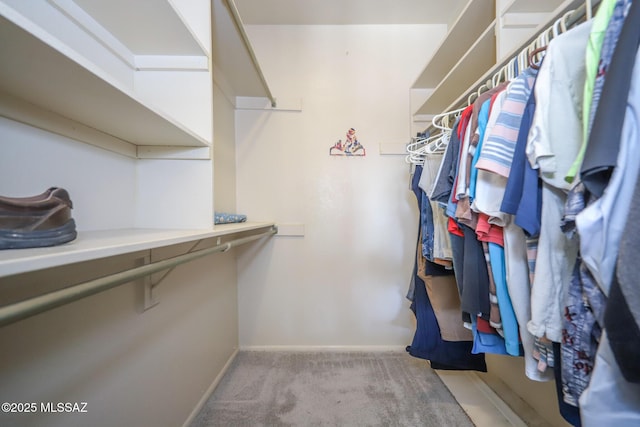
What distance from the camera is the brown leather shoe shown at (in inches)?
15.4

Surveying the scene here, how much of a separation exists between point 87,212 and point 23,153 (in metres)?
0.22

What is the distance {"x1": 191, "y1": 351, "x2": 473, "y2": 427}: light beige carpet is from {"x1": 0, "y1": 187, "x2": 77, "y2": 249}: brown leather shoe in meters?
1.28

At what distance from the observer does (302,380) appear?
58.7 inches

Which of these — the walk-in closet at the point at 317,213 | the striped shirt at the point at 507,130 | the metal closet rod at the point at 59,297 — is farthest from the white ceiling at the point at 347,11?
the metal closet rod at the point at 59,297

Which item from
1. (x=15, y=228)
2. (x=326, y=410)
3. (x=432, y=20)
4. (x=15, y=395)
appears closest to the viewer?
(x=15, y=228)

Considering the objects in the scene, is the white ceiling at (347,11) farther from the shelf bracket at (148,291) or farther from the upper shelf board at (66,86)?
the shelf bracket at (148,291)

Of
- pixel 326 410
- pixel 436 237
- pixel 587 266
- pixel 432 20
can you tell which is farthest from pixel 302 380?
pixel 432 20

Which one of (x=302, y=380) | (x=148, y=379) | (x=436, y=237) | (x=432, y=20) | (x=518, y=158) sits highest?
(x=432, y=20)

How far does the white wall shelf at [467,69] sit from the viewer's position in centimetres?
105

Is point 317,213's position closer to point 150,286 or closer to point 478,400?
point 150,286

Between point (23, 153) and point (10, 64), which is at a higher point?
point (10, 64)

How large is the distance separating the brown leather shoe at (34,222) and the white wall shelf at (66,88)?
0.25 meters

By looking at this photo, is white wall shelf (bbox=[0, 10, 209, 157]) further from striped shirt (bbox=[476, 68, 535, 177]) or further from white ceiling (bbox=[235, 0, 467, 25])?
white ceiling (bbox=[235, 0, 467, 25])

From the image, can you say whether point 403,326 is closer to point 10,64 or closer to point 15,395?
point 15,395
